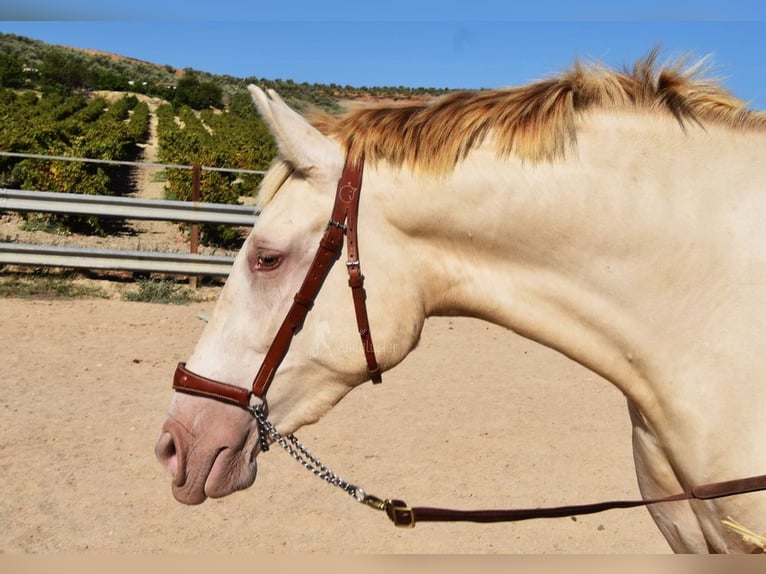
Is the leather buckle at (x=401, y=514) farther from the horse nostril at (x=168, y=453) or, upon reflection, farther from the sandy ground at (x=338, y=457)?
the sandy ground at (x=338, y=457)

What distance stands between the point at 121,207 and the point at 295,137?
329 inches

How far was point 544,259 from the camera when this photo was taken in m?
1.94

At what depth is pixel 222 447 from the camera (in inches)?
80.5

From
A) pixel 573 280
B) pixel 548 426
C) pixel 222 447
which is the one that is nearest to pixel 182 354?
pixel 548 426

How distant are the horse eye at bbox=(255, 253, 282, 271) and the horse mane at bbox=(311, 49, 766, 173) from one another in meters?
0.36

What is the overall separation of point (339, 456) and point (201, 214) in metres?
5.48

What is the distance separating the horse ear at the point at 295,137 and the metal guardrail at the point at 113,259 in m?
7.39

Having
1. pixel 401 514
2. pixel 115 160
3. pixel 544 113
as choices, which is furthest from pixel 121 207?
pixel 115 160

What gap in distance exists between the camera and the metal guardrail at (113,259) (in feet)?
30.6

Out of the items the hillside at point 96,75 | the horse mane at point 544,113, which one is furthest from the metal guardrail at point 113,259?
the hillside at point 96,75

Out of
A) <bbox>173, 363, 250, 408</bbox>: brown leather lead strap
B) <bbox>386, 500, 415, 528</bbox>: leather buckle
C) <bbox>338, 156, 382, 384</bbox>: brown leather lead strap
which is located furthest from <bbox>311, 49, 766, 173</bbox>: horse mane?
<bbox>386, 500, 415, 528</bbox>: leather buckle

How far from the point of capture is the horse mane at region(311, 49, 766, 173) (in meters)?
1.88

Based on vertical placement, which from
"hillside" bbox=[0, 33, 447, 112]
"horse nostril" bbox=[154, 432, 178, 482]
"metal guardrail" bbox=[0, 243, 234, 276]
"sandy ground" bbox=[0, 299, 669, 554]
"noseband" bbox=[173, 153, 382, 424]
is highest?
"hillside" bbox=[0, 33, 447, 112]

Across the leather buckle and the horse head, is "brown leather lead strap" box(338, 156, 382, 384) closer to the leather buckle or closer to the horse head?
the horse head
